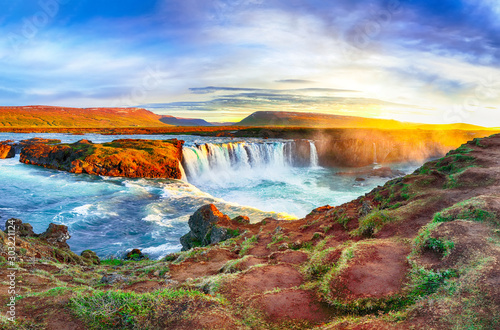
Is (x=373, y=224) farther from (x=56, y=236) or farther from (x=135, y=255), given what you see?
(x=56, y=236)

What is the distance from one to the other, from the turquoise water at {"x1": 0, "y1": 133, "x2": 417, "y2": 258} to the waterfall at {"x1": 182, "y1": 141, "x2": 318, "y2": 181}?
0.22 metres

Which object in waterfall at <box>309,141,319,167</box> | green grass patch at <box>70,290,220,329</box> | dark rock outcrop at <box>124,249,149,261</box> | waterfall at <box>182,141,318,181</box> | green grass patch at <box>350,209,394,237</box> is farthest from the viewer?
waterfall at <box>309,141,319,167</box>

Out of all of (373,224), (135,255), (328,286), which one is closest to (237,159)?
(135,255)

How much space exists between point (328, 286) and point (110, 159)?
105ft

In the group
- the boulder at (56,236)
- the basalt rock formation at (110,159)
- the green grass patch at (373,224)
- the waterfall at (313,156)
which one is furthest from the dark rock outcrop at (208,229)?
the waterfall at (313,156)

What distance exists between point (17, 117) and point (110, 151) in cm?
19178

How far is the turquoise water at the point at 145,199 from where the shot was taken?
56.4ft

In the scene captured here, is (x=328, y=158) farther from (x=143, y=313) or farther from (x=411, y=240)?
(x=143, y=313)

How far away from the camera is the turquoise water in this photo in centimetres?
1719

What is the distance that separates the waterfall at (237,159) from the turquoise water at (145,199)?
22 centimetres

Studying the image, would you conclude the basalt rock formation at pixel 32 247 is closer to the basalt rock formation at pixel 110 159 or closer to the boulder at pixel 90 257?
the boulder at pixel 90 257

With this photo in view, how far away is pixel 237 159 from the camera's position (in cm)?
4072

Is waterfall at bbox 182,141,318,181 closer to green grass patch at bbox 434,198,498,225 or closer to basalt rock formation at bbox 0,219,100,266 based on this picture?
basalt rock formation at bbox 0,219,100,266

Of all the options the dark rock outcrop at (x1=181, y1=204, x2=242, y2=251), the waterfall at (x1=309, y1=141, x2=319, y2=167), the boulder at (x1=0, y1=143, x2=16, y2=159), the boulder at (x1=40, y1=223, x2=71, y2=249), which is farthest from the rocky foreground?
the boulder at (x1=0, y1=143, x2=16, y2=159)
